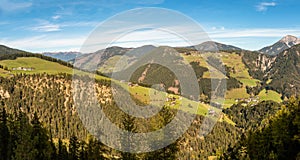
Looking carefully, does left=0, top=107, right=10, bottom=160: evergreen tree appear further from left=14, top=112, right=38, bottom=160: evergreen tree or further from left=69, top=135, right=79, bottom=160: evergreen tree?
left=69, top=135, right=79, bottom=160: evergreen tree

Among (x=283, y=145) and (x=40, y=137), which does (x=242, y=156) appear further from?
(x=40, y=137)

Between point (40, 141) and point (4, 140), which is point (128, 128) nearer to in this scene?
point (40, 141)

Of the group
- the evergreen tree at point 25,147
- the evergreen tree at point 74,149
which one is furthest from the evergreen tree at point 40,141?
the evergreen tree at point 74,149

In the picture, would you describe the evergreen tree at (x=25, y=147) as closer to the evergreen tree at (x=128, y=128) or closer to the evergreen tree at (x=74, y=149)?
the evergreen tree at (x=74, y=149)

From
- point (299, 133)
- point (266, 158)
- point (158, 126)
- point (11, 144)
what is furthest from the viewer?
point (11, 144)

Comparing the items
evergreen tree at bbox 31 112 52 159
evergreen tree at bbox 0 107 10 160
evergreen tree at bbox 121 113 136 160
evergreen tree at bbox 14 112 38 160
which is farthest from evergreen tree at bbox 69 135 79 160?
evergreen tree at bbox 121 113 136 160

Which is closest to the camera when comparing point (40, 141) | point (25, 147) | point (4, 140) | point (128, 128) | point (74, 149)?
point (128, 128)

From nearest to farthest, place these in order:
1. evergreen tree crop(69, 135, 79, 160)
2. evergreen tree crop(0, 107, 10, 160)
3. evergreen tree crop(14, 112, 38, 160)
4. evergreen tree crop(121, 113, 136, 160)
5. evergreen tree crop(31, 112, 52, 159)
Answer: evergreen tree crop(121, 113, 136, 160) → evergreen tree crop(14, 112, 38, 160) → evergreen tree crop(31, 112, 52, 159) → evergreen tree crop(0, 107, 10, 160) → evergreen tree crop(69, 135, 79, 160)

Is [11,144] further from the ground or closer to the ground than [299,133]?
closer to the ground

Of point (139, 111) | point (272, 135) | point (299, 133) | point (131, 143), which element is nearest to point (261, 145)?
point (272, 135)

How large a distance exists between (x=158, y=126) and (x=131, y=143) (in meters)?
6.99

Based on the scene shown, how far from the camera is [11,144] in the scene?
222 ft

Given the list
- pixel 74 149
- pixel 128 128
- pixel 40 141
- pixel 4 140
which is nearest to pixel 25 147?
pixel 40 141

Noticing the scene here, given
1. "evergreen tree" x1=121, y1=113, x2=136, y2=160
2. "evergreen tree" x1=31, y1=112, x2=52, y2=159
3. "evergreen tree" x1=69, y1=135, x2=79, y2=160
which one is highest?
"evergreen tree" x1=121, y1=113, x2=136, y2=160
